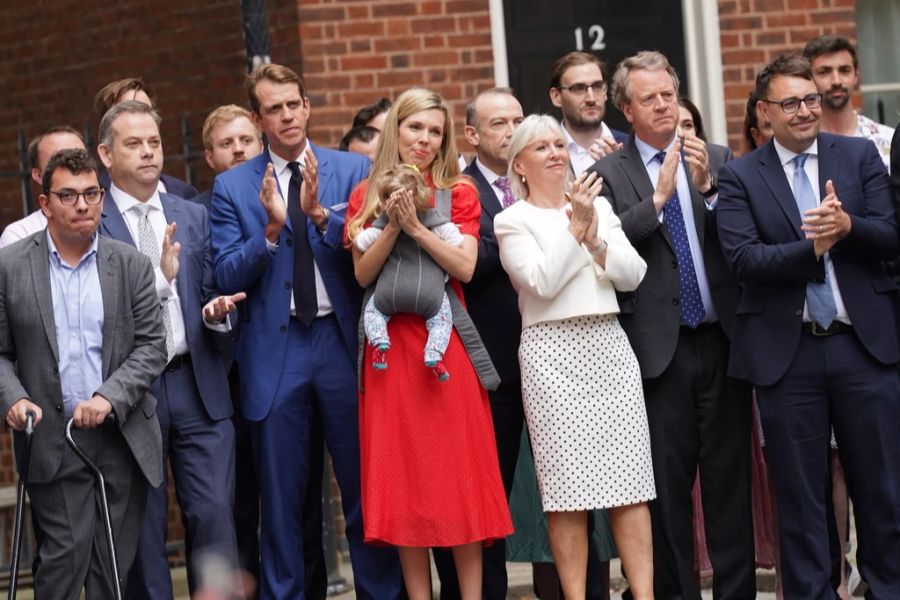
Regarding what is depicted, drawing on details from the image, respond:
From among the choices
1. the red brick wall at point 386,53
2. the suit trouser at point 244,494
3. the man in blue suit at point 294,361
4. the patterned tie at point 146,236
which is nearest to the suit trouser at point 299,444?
the man in blue suit at point 294,361

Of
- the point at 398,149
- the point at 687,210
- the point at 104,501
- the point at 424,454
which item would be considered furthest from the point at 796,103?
the point at 104,501

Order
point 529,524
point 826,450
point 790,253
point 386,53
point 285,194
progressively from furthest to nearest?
point 386,53 → point 529,524 → point 285,194 → point 826,450 → point 790,253

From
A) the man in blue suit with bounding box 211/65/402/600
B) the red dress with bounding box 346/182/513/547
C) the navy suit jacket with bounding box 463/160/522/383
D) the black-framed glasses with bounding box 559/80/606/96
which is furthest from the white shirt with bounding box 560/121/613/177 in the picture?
the red dress with bounding box 346/182/513/547

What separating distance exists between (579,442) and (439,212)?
1.11 meters

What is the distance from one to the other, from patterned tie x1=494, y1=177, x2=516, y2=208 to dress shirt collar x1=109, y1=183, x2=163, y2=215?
1.49 meters

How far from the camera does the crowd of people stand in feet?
23.2

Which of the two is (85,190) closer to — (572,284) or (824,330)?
(572,284)

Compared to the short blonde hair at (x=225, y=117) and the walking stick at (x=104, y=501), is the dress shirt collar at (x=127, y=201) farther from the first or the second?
the walking stick at (x=104, y=501)

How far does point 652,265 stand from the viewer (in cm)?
744

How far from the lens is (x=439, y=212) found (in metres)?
7.28

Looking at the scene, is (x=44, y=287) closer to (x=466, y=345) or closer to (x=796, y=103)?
(x=466, y=345)

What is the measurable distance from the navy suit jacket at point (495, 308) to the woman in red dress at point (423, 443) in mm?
265

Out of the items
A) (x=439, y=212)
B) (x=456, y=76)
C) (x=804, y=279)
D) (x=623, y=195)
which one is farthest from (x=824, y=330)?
(x=456, y=76)

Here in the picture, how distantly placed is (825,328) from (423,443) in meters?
1.72
